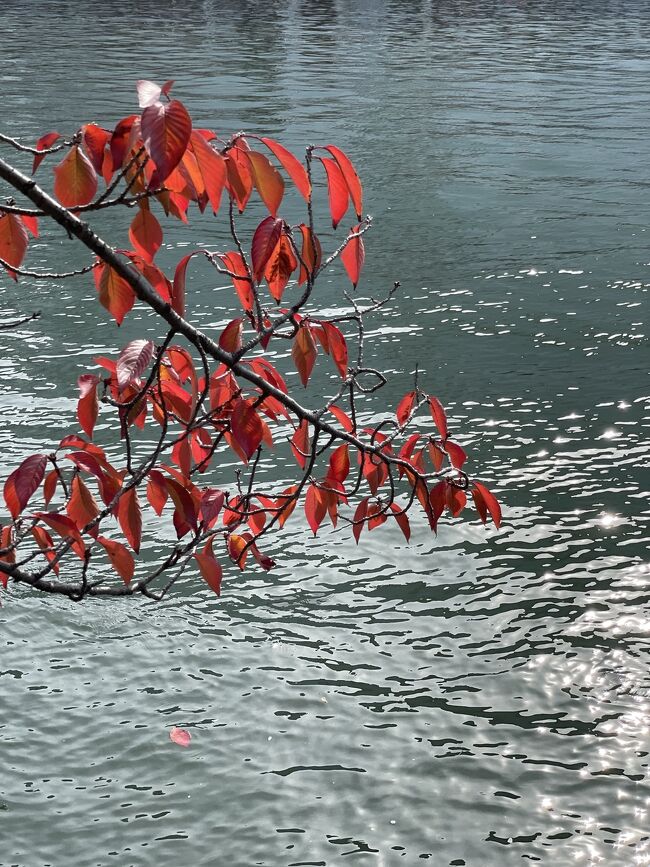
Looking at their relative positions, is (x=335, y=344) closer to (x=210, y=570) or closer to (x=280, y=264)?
(x=280, y=264)

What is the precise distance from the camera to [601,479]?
712 centimetres

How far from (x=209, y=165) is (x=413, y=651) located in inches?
135

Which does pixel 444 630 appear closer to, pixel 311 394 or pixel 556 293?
pixel 311 394

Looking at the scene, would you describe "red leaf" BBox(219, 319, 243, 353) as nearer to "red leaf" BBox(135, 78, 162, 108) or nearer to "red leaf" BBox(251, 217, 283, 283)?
"red leaf" BBox(251, 217, 283, 283)

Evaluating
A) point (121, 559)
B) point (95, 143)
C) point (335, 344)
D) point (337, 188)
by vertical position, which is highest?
point (95, 143)

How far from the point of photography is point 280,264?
3.13m

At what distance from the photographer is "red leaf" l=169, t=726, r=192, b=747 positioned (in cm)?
476

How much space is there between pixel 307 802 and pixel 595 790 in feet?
3.78

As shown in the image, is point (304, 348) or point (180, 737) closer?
point (304, 348)

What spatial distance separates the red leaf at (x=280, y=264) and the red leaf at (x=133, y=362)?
421mm

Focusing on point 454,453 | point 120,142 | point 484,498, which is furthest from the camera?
point 454,453

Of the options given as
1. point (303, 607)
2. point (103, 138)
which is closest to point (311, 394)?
point (303, 607)

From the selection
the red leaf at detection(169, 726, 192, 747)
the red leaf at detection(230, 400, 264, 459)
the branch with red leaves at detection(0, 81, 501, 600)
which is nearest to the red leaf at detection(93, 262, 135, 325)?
the branch with red leaves at detection(0, 81, 501, 600)

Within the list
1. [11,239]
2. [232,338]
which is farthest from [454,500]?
[11,239]
